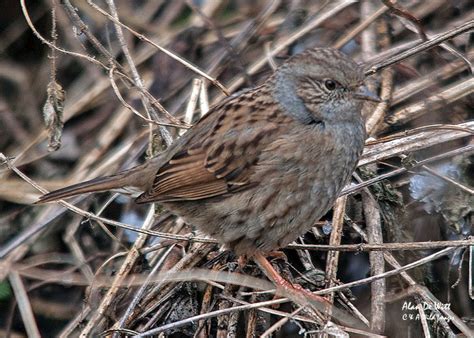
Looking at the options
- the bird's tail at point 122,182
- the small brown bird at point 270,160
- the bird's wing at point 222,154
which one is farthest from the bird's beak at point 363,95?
the bird's tail at point 122,182

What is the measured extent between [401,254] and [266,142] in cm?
72

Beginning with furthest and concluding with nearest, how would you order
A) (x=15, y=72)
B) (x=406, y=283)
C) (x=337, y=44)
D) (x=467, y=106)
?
(x=15, y=72)
(x=337, y=44)
(x=467, y=106)
(x=406, y=283)

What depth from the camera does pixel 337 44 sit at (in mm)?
4512

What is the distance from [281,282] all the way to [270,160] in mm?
481

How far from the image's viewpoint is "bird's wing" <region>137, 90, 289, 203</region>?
3.45 meters

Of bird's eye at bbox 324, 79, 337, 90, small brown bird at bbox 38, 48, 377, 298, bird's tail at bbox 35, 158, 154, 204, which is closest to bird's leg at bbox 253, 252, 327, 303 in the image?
small brown bird at bbox 38, 48, 377, 298

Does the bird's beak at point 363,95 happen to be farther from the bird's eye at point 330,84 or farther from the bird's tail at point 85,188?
the bird's tail at point 85,188

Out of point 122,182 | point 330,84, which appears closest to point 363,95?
point 330,84

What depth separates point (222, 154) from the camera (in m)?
3.50

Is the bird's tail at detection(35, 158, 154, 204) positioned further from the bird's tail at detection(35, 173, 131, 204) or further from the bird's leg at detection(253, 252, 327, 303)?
the bird's leg at detection(253, 252, 327, 303)

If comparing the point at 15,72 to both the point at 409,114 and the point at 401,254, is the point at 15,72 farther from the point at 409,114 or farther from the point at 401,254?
the point at 401,254

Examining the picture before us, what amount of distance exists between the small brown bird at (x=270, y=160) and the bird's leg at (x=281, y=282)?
0.05 meters

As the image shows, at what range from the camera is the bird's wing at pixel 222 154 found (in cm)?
345

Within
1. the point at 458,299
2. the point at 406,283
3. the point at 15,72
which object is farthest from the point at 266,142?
the point at 15,72
